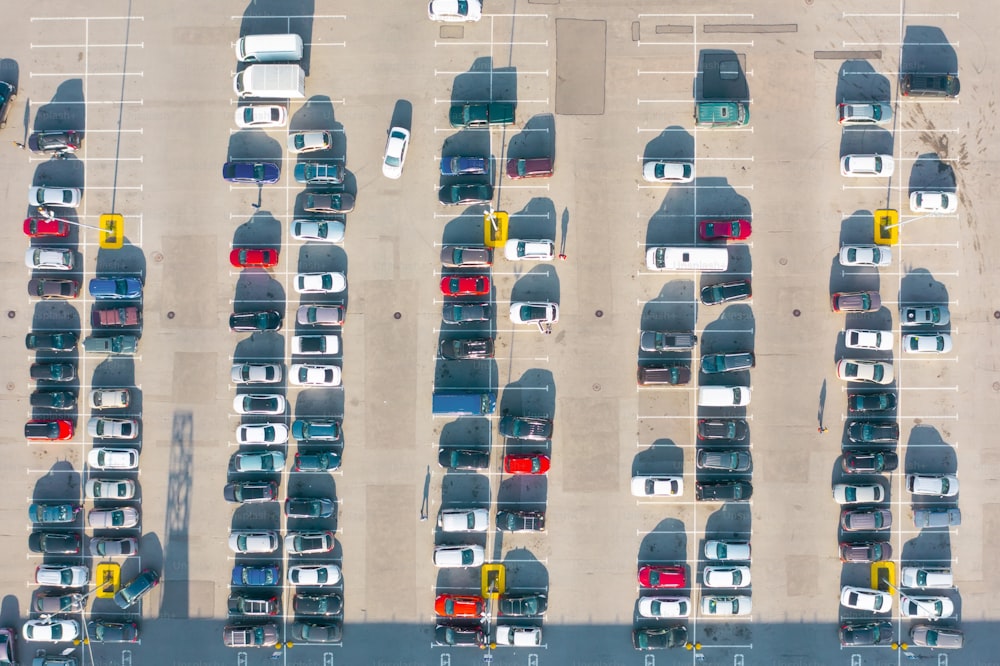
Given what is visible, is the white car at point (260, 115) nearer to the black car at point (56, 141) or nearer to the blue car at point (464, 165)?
the black car at point (56, 141)

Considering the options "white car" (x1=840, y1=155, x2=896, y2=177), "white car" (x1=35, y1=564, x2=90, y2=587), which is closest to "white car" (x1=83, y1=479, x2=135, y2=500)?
"white car" (x1=35, y1=564, x2=90, y2=587)

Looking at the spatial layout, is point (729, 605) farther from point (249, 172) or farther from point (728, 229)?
point (249, 172)

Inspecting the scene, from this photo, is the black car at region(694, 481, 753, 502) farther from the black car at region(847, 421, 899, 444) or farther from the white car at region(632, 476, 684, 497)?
the black car at region(847, 421, 899, 444)

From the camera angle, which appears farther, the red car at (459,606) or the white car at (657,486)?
the red car at (459,606)

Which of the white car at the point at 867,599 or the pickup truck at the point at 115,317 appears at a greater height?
the pickup truck at the point at 115,317

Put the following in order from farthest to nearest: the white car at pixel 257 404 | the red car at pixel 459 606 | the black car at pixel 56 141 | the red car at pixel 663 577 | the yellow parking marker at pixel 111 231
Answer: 1. the yellow parking marker at pixel 111 231
2. the black car at pixel 56 141
3. the white car at pixel 257 404
4. the red car at pixel 459 606
5. the red car at pixel 663 577

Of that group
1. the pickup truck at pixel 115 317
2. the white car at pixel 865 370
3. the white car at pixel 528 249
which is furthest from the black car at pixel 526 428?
the pickup truck at pixel 115 317

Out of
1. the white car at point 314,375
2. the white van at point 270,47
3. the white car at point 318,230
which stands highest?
the white van at point 270,47

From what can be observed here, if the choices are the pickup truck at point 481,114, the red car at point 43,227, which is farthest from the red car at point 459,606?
the red car at point 43,227

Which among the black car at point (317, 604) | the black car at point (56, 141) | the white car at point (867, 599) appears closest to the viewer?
the white car at point (867, 599)
